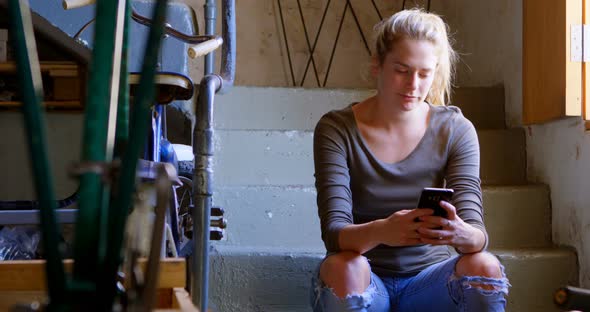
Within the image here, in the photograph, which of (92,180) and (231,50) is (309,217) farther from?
(92,180)

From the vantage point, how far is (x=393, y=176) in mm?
1798

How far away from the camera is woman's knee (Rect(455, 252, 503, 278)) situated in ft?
5.16

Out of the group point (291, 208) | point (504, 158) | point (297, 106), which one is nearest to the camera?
→ point (291, 208)

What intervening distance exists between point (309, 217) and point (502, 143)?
850mm

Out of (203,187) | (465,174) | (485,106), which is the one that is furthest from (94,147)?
(485,106)

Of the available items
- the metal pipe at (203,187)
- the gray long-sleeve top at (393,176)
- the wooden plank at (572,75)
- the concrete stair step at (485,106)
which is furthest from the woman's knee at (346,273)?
the concrete stair step at (485,106)

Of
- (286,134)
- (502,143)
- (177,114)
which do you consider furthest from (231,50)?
(177,114)

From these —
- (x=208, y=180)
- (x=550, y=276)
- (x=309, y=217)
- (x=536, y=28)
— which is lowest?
(x=550, y=276)

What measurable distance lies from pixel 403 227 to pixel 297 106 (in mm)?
1607

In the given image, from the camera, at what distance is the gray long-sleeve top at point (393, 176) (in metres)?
1.76

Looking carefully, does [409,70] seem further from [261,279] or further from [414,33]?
[261,279]

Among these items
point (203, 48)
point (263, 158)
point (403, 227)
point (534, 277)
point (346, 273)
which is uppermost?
point (203, 48)

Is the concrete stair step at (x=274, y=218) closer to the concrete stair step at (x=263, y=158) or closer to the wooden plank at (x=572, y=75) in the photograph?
the concrete stair step at (x=263, y=158)

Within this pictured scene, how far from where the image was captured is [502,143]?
2785mm
